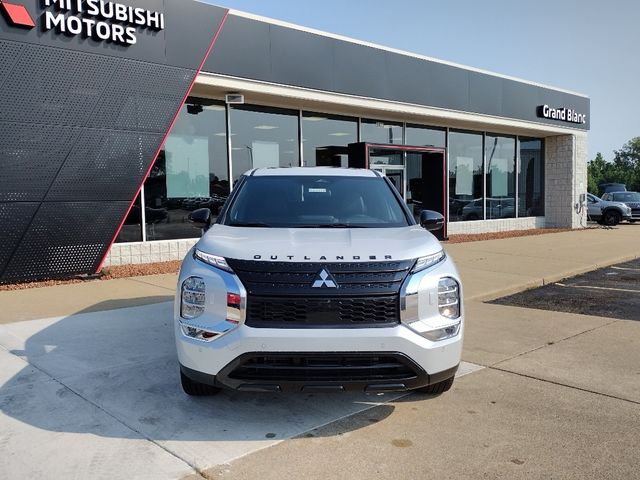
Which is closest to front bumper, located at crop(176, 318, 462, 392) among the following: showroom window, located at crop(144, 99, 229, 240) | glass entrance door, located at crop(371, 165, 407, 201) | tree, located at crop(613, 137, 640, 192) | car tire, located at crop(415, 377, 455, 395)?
car tire, located at crop(415, 377, 455, 395)

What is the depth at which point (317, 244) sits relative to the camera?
3.98 metres

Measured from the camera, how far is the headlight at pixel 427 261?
12.6 feet

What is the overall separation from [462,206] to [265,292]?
16134 millimetres

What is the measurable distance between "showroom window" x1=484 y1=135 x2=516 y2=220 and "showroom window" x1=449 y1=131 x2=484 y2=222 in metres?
0.52

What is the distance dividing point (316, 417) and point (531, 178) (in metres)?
20.4

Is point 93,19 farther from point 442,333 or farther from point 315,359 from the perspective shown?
point 442,333

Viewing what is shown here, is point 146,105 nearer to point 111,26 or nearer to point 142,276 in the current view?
point 111,26

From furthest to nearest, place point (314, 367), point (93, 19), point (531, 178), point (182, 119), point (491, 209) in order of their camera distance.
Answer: point (531, 178) < point (491, 209) < point (182, 119) < point (93, 19) < point (314, 367)

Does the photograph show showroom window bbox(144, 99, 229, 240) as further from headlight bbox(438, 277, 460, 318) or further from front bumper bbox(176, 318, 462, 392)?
headlight bbox(438, 277, 460, 318)

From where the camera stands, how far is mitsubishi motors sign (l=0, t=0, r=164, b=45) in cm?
862

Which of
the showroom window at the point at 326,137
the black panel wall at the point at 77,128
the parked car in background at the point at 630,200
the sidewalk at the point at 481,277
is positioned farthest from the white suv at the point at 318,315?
the parked car in background at the point at 630,200

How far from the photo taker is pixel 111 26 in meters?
9.55

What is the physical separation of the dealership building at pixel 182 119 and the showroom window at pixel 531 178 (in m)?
2.50

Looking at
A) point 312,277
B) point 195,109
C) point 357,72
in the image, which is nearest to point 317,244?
point 312,277
